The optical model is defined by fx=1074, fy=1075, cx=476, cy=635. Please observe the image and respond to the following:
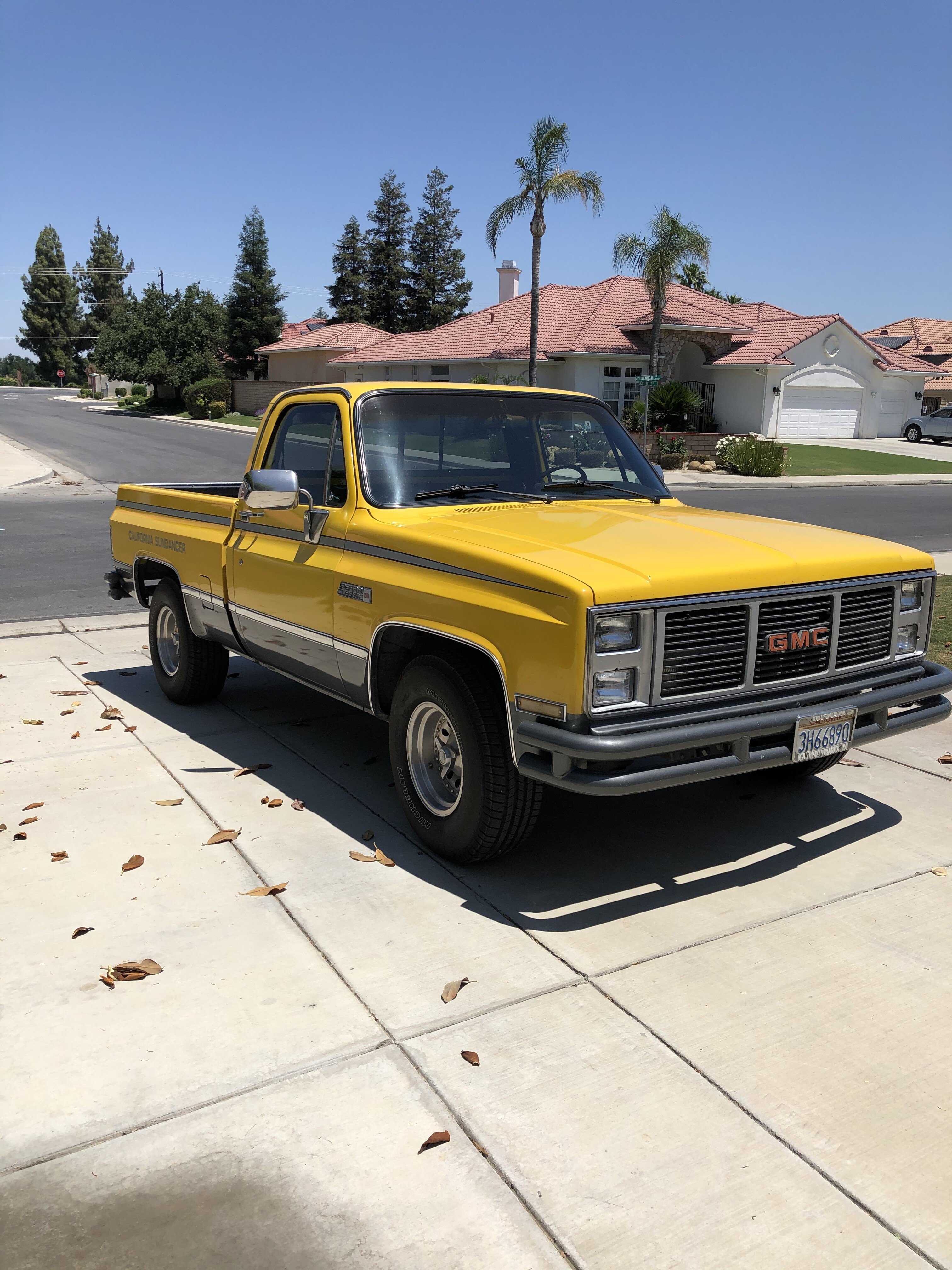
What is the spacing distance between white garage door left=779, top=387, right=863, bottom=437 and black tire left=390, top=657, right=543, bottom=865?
38808 mm

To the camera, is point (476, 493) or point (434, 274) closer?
point (476, 493)

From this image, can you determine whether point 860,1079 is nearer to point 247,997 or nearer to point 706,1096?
point 706,1096

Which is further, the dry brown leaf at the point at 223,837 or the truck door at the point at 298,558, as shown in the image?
the truck door at the point at 298,558

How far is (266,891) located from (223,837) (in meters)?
0.63

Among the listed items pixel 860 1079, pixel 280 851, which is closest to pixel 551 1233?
pixel 860 1079

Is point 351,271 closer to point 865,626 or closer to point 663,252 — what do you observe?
point 663,252

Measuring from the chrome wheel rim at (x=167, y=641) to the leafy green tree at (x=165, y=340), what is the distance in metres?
55.2

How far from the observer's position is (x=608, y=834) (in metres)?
5.06

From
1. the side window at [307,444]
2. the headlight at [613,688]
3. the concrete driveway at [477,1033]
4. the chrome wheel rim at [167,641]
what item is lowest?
the concrete driveway at [477,1033]

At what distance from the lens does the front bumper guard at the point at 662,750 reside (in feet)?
12.5

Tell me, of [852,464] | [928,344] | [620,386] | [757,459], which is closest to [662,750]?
[757,459]

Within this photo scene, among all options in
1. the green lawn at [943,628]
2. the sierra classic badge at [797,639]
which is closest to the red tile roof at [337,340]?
the green lawn at [943,628]

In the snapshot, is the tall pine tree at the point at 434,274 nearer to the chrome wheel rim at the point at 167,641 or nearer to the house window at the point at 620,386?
the house window at the point at 620,386

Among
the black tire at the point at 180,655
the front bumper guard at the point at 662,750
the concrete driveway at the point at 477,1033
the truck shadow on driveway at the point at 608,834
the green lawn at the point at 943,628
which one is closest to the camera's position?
the concrete driveway at the point at 477,1033
